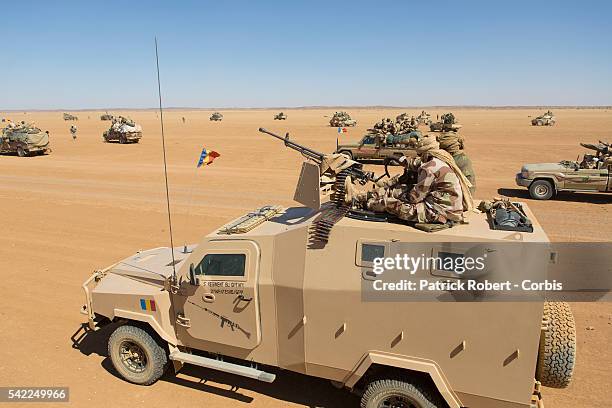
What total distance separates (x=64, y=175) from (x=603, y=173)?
23.9 meters

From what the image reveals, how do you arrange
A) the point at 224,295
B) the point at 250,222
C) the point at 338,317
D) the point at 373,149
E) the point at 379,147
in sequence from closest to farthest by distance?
1. the point at 338,317
2. the point at 224,295
3. the point at 250,222
4. the point at 379,147
5. the point at 373,149

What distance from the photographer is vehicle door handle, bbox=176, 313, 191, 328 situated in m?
5.59

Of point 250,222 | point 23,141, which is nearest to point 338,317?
point 250,222

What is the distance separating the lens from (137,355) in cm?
612

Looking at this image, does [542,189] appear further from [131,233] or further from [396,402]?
[131,233]

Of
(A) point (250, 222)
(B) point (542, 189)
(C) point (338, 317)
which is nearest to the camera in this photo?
(C) point (338, 317)

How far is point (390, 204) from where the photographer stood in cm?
495

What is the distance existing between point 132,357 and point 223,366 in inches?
63.3

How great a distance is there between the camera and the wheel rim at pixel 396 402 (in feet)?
15.6

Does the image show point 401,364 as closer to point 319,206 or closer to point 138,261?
point 319,206

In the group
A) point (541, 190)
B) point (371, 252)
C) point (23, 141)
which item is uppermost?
point (23, 141)

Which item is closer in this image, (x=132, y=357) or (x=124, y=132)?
(x=132, y=357)

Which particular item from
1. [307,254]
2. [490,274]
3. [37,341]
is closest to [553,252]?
[490,274]

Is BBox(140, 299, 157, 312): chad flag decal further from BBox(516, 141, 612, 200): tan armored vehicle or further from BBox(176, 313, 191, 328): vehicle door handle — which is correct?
BBox(516, 141, 612, 200): tan armored vehicle
